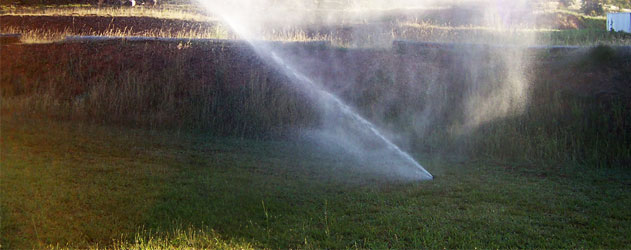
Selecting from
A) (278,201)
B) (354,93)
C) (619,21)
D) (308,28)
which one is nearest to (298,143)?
(354,93)

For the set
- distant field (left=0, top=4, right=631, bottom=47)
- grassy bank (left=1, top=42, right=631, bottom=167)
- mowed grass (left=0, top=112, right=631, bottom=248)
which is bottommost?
mowed grass (left=0, top=112, right=631, bottom=248)

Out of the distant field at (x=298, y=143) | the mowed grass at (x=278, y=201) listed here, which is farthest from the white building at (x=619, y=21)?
the mowed grass at (x=278, y=201)

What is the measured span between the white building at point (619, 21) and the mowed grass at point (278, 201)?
421 inches

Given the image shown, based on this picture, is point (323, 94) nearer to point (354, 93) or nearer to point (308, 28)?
point (354, 93)

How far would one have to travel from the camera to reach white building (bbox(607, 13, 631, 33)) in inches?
595

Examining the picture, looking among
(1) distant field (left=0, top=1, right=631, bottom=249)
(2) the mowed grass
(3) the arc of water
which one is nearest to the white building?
(1) distant field (left=0, top=1, right=631, bottom=249)

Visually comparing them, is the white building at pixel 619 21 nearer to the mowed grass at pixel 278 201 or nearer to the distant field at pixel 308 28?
the distant field at pixel 308 28

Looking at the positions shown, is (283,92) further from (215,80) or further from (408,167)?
(408,167)

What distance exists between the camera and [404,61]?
31.3ft

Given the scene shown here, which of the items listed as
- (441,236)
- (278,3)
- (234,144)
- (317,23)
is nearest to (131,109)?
(234,144)

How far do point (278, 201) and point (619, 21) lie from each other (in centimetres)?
1438

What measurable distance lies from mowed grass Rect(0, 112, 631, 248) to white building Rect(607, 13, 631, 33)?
1069cm

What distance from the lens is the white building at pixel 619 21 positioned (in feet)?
49.5

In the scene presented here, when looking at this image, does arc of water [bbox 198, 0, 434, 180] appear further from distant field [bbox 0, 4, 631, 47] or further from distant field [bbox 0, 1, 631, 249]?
distant field [bbox 0, 4, 631, 47]
